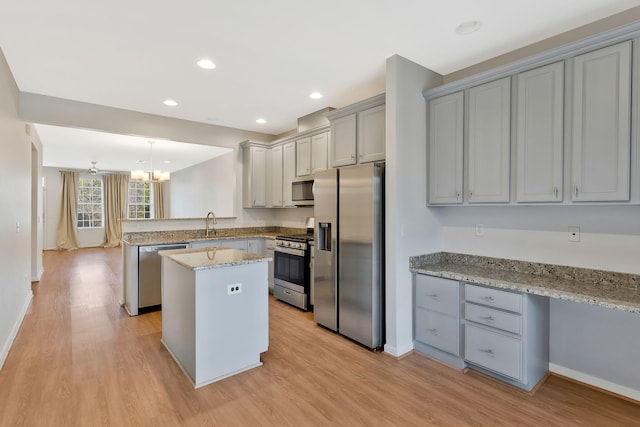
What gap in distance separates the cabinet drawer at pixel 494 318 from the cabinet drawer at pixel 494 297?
0.04 m

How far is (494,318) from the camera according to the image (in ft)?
8.04

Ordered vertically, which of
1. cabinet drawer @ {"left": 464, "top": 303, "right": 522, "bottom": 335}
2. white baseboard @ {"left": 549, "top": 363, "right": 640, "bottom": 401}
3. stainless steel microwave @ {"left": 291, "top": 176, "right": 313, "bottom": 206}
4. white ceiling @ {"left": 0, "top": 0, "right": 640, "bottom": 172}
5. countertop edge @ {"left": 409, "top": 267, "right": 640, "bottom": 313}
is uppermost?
white ceiling @ {"left": 0, "top": 0, "right": 640, "bottom": 172}

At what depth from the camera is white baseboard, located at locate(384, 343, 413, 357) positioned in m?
2.88

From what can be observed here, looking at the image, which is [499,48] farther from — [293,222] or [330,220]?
[293,222]

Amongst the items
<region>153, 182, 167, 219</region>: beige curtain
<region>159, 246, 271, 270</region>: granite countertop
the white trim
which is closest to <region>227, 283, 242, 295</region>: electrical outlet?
<region>159, 246, 271, 270</region>: granite countertop

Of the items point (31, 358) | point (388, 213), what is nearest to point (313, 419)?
point (388, 213)

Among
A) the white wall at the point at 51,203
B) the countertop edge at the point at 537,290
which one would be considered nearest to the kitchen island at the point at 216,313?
the countertop edge at the point at 537,290

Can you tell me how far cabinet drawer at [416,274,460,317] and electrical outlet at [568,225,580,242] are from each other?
0.93 meters

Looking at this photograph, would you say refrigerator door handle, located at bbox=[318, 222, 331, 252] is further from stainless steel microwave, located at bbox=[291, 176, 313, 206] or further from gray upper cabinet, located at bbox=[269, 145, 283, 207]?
gray upper cabinet, located at bbox=[269, 145, 283, 207]

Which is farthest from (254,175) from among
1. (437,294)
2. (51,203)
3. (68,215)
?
(51,203)

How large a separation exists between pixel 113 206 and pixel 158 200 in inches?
57.8

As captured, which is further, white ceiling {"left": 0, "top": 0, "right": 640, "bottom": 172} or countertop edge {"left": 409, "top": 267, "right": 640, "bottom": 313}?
white ceiling {"left": 0, "top": 0, "right": 640, "bottom": 172}

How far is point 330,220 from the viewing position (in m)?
3.46

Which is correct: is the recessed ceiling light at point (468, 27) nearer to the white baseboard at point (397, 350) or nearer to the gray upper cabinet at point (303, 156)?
the gray upper cabinet at point (303, 156)
